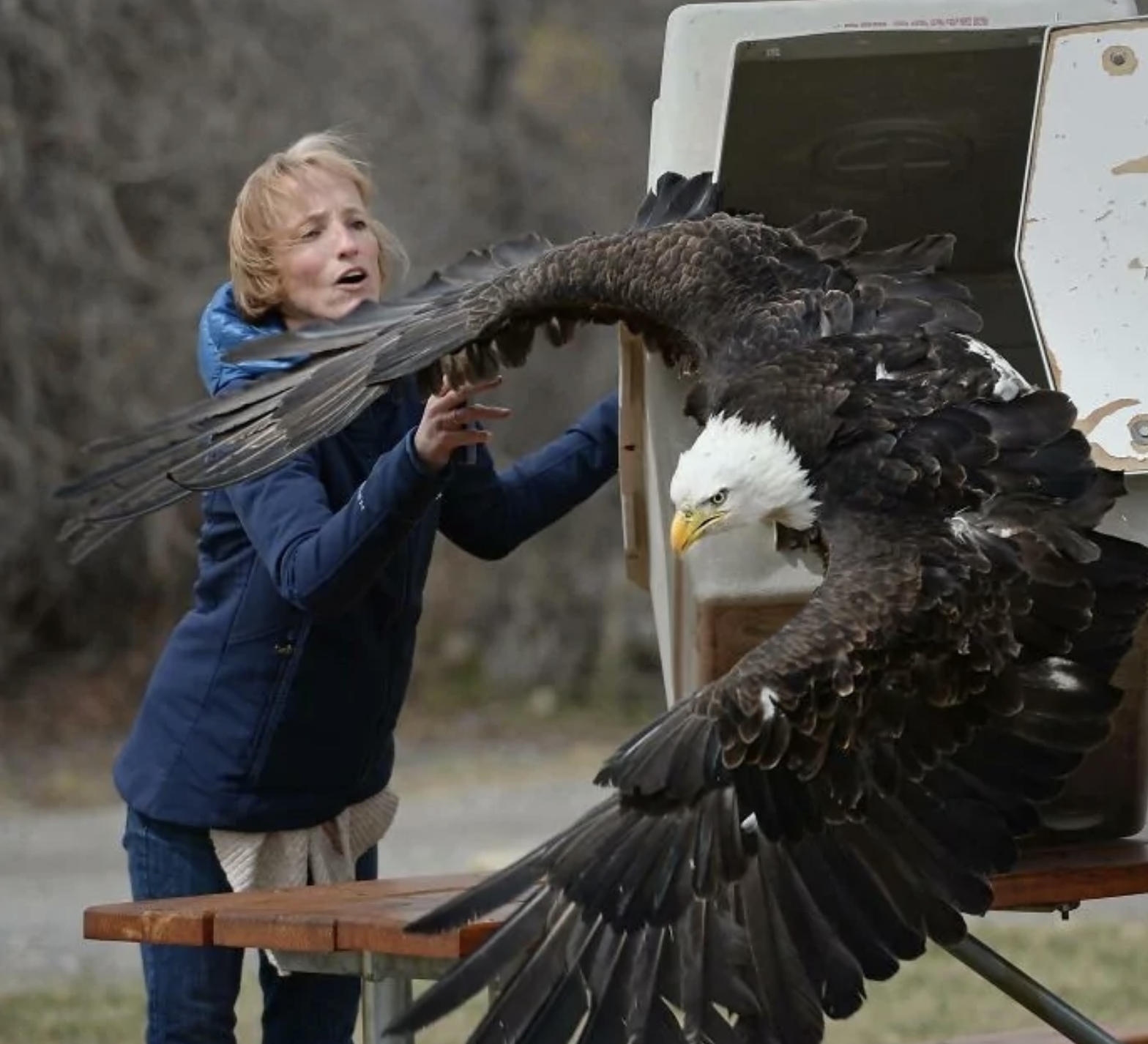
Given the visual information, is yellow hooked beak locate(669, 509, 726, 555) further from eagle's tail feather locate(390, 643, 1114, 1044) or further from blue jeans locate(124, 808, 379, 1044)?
blue jeans locate(124, 808, 379, 1044)

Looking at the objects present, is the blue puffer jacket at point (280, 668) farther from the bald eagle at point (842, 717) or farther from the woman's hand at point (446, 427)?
the bald eagle at point (842, 717)

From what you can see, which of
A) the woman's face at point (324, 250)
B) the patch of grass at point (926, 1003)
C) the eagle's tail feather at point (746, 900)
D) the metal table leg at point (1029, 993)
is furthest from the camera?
the patch of grass at point (926, 1003)

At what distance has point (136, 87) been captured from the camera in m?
11.9

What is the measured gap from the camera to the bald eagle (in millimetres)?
3385

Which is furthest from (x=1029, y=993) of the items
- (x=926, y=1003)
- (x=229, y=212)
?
(x=229, y=212)

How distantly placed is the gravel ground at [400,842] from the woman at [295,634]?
3.65 m

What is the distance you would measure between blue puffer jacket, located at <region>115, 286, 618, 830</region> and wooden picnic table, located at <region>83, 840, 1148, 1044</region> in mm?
304

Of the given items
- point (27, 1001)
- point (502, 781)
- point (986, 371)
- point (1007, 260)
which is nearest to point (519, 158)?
point (502, 781)

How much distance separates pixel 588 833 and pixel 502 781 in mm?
7728

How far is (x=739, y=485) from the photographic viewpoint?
375 centimetres

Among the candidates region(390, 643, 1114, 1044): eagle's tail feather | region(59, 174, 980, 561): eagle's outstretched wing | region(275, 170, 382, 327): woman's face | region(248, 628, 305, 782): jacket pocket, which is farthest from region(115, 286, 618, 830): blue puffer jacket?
region(390, 643, 1114, 1044): eagle's tail feather

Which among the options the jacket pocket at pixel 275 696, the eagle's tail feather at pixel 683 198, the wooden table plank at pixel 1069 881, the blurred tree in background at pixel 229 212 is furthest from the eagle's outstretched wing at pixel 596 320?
the blurred tree in background at pixel 229 212

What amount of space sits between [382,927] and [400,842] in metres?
6.38

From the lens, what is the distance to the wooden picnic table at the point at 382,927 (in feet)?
11.7
